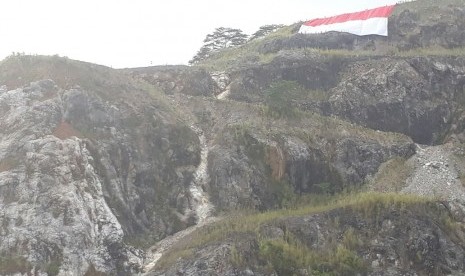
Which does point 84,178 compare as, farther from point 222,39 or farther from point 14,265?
point 222,39

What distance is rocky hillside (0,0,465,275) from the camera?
25266mm

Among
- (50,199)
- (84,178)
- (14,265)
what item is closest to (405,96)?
(84,178)

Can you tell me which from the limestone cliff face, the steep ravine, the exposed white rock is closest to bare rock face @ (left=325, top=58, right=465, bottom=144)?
the limestone cliff face

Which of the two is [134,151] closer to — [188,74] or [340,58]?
[188,74]

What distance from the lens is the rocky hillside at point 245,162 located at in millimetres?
25266

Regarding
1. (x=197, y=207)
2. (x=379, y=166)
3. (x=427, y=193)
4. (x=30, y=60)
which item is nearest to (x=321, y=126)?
(x=379, y=166)

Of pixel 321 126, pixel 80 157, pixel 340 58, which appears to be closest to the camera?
pixel 80 157

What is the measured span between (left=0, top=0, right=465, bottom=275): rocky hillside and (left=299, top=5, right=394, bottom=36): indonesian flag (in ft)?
3.82

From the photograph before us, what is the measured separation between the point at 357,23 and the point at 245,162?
28732 mm

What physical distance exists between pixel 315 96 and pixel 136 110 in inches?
691

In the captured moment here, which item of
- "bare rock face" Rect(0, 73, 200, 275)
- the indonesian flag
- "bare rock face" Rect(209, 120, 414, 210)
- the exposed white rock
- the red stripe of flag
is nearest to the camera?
the exposed white rock

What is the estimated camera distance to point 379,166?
124 ft

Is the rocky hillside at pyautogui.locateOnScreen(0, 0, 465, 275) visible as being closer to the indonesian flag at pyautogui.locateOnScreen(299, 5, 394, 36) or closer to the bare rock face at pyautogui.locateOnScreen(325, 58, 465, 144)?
the bare rock face at pyautogui.locateOnScreen(325, 58, 465, 144)

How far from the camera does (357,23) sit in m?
55.7
